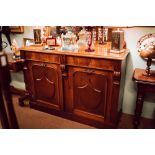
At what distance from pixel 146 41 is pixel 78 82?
2.80 feet

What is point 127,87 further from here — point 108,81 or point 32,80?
point 32,80

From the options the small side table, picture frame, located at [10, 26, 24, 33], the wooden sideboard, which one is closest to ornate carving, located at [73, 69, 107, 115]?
the wooden sideboard

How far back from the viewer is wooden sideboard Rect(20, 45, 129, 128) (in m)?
1.61

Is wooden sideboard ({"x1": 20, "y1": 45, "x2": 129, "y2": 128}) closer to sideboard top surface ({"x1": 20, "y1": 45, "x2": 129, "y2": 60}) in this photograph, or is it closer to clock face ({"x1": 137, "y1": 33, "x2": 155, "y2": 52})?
sideboard top surface ({"x1": 20, "y1": 45, "x2": 129, "y2": 60})

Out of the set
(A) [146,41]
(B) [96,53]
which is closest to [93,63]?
(B) [96,53]

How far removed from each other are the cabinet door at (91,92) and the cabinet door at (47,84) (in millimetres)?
214

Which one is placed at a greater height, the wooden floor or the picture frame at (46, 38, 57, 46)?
the picture frame at (46, 38, 57, 46)

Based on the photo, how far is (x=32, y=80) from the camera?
2.15 meters

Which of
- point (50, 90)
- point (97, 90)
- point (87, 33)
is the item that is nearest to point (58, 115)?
point (50, 90)

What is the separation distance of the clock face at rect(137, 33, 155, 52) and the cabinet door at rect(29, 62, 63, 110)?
0.95 m

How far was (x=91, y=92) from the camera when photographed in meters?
1.77

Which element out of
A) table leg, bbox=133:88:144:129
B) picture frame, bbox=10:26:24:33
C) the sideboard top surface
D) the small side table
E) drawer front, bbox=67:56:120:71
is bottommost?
table leg, bbox=133:88:144:129

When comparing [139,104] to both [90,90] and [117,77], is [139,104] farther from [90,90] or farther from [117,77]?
[90,90]
